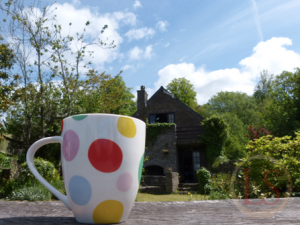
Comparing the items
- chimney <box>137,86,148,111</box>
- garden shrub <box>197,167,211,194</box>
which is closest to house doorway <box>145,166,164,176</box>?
chimney <box>137,86,148,111</box>

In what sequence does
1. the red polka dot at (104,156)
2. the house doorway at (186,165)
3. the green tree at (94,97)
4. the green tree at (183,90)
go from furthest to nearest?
the green tree at (183,90) → the house doorway at (186,165) → the green tree at (94,97) → the red polka dot at (104,156)

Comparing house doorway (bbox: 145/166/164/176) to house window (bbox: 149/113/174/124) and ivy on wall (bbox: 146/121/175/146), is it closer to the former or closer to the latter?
ivy on wall (bbox: 146/121/175/146)

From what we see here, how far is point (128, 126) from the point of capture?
2.97 feet

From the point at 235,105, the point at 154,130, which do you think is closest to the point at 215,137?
the point at 154,130

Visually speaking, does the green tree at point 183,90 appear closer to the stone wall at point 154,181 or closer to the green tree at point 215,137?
the green tree at point 215,137

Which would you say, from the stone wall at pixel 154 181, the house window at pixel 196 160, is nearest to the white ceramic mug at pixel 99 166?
the stone wall at pixel 154 181

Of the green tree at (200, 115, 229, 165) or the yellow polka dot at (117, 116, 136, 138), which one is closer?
the yellow polka dot at (117, 116, 136, 138)

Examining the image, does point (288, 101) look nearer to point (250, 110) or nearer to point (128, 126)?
point (250, 110)

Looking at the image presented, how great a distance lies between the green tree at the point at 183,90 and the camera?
31.0 meters

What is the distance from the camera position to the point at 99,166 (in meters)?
0.84

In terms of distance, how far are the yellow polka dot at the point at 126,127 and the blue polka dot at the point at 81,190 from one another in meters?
0.22

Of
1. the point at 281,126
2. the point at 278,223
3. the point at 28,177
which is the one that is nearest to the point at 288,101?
the point at 281,126

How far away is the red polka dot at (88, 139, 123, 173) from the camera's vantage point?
84 centimetres

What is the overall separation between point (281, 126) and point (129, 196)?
23.6 metres
